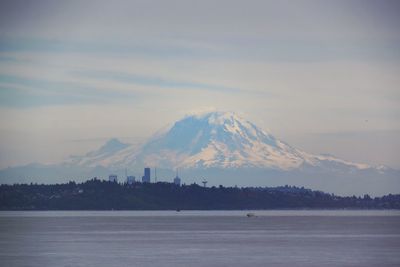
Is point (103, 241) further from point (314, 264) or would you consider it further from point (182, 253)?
point (314, 264)

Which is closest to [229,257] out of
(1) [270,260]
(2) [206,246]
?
(1) [270,260]

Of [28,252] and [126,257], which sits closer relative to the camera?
[126,257]

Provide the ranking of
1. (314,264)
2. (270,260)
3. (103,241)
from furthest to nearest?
1. (103,241)
2. (270,260)
3. (314,264)

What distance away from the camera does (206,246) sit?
415 ft

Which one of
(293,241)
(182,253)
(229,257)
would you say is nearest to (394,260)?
(229,257)

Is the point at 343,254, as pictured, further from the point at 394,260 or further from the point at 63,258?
the point at 63,258

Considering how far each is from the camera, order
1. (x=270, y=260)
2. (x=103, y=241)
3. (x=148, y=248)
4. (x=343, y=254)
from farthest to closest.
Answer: (x=103, y=241)
(x=148, y=248)
(x=343, y=254)
(x=270, y=260)

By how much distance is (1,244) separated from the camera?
13200 cm

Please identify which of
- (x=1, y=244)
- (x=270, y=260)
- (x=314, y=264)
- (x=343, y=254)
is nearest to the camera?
(x=314, y=264)

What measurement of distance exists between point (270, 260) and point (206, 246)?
86.0ft

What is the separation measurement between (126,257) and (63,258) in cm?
681

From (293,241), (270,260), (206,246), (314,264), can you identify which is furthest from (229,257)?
(293,241)

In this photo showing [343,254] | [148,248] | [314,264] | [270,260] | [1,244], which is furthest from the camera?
[1,244]

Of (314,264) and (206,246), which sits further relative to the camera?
(206,246)
